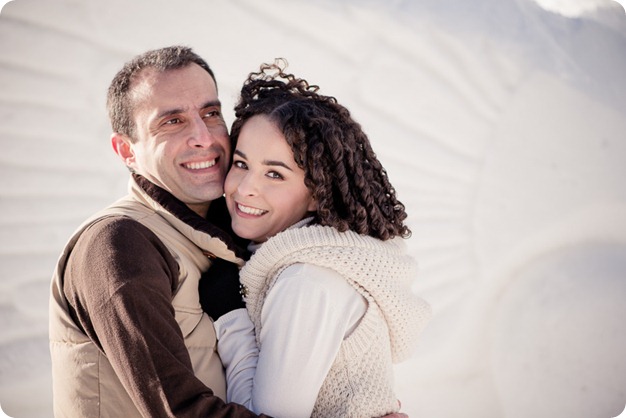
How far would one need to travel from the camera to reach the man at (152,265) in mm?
1535

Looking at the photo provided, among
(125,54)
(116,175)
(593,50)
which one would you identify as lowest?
(116,175)

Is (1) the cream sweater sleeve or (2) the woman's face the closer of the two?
(1) the cream sweater sleeve

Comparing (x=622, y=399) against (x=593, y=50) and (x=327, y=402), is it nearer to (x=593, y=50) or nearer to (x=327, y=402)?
(x=593, y=50)

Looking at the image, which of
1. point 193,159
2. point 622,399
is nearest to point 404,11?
point 193,159

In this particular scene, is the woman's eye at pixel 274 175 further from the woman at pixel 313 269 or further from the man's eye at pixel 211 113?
the man's eye at pixel 211 113

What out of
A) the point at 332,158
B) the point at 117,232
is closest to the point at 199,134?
the point at 332,158

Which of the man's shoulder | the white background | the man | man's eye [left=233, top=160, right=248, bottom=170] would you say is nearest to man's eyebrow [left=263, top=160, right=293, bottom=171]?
man's eye [left=233, top=160, right=248, bottom=170]

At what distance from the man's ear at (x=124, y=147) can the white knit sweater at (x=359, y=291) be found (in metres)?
0.62

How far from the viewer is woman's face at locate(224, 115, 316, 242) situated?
6.15 ft

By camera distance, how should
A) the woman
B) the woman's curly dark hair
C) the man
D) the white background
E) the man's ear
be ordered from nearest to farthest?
1. the man
2. the woman
3. the woman's curly dark hair
4. the man's ear
5. the white background

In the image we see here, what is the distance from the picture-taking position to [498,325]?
3.69 m

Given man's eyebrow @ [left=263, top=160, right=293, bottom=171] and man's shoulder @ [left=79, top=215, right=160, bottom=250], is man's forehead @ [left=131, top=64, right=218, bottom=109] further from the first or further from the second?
man's shoulder @ [left=79, top=215, right=160, bottom=250]

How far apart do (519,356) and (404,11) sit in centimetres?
192

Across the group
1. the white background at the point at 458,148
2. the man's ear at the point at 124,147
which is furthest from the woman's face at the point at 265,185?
the white background at the point at 458,148
